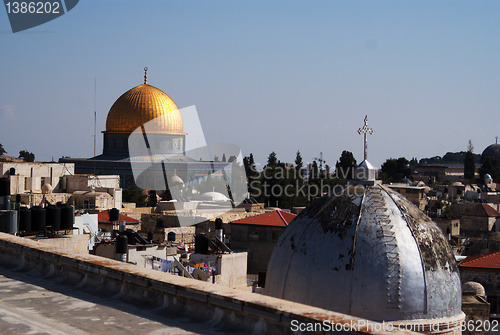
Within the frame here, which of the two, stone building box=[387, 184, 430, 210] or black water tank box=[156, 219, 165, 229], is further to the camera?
stone building box=[387, 184, 430, 210]

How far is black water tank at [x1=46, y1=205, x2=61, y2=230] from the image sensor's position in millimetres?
9508

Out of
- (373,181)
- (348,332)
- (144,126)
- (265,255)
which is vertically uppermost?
(144,126)

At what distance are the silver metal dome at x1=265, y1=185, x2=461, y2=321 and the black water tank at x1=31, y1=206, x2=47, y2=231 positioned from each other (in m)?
3.24

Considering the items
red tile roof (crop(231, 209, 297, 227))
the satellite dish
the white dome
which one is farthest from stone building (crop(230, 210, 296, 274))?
the white dome

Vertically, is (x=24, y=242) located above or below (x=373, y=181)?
below

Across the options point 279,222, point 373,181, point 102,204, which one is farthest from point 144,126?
point 373,181

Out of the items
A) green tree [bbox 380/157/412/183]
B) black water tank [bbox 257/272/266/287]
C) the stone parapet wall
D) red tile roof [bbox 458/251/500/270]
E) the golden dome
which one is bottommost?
black water tank [bbox 257/272/266/287]

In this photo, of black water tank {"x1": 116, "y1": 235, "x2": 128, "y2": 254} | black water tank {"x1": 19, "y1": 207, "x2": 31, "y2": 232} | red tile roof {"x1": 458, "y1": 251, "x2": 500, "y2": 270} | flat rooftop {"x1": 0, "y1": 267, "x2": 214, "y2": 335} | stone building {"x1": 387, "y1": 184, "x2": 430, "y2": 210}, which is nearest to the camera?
flat rooftop {"x1": 0, "y1": 267, "x2": 214, "y2": 335}

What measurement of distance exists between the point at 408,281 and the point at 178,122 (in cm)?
3570

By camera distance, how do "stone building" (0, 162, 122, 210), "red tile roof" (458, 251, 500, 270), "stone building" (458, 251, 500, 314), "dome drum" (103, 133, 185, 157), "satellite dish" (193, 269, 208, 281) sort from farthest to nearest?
1. "dome drum" (103, 133, 185, 157)
2. "stone building" (0, 162, 122, 210)
3. "red tile roof" (458, 251, 500, 270)
4. "stone building" (458, 251, 500, 314)
5. "satellite dish" (193, 269, 208, 281)

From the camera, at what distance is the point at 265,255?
18109 mm

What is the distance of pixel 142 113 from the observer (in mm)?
41344

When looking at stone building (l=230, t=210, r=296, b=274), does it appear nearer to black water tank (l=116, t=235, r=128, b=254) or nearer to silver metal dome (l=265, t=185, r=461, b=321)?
black water tank (l=116, t=235, r=128, b=254)

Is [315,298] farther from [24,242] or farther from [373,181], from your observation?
[24,242]
